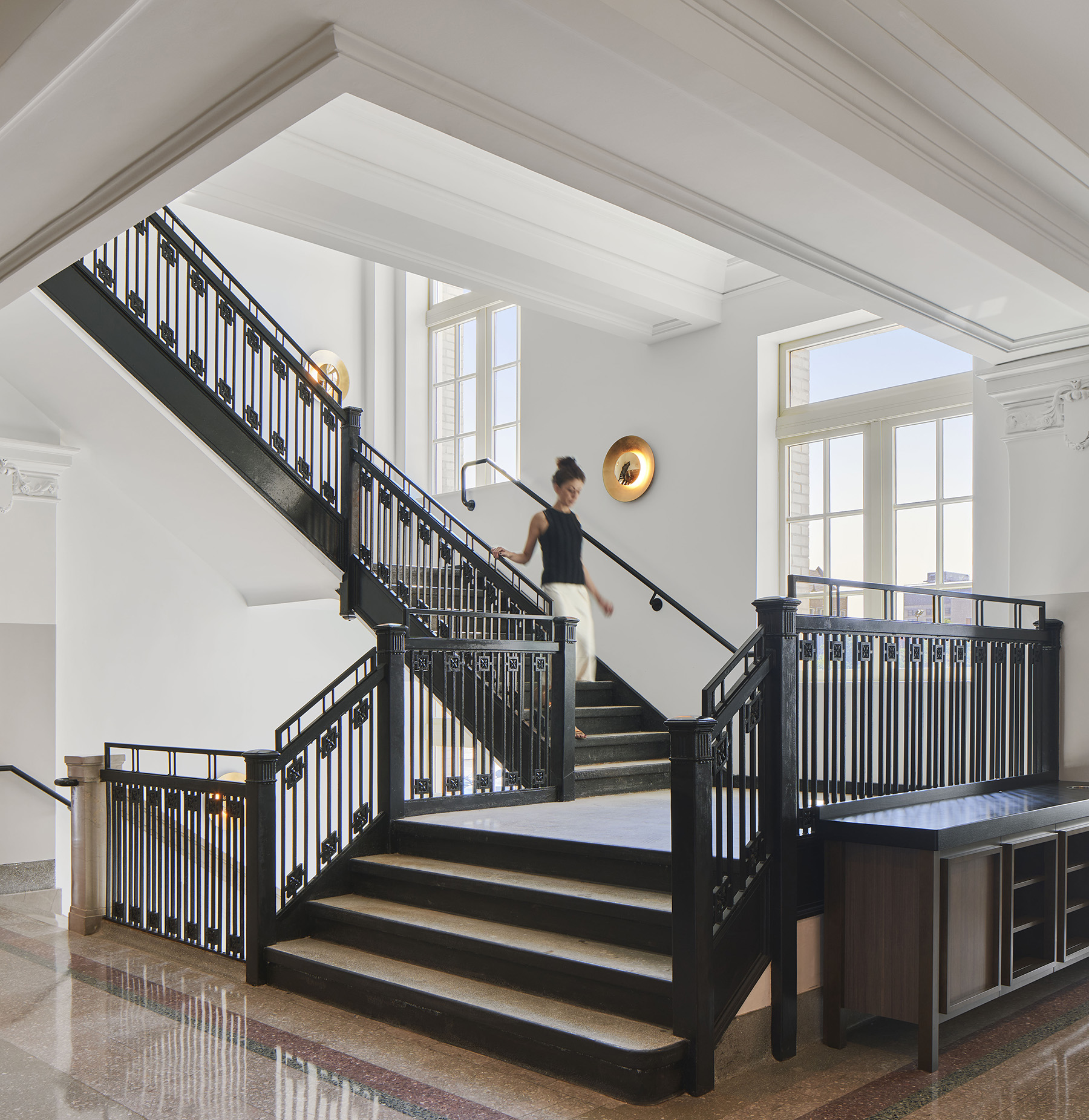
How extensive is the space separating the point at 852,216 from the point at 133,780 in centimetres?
462

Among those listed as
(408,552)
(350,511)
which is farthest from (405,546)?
(350,511)

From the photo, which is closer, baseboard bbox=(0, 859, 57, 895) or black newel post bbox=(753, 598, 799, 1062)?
black newel post bbox=(753, 598, 799, 1062)

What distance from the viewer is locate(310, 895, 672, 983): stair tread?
3852 mm

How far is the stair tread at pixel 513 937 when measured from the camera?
12.6 feet

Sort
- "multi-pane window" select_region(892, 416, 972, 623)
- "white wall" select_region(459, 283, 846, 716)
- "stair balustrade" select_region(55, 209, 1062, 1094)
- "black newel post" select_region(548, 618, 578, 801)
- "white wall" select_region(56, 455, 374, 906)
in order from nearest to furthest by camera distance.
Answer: "stair balustrade" select_region(55, 209, 1062, 1094) < "black newel post" select_region(548, 618, 578, 801) < "multi-pane window" select_region(892, 416, 972, 623) < "white wall" select_region(459, 283, 846, 716) < "white wall" select_region(56, 455, 374, 906)

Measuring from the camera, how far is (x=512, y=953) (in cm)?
416

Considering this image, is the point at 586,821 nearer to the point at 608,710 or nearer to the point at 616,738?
the point at 616,738

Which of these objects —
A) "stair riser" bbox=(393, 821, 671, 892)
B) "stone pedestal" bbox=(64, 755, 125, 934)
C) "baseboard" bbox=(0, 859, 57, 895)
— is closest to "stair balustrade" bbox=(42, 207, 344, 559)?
"stone pedestal" bbox=(64, 755, 125, 934)

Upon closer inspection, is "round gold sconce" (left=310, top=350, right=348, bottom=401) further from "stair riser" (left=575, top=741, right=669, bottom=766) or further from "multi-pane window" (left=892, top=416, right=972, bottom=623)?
"multi-pane window" (left=892, top=416, right=972, bottom=623)

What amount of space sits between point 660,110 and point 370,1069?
343 centimetres

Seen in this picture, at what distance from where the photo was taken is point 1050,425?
572cm

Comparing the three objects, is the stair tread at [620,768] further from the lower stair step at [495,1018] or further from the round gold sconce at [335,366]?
the round gold sconce at [335,366]

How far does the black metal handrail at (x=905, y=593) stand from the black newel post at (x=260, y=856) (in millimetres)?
2585

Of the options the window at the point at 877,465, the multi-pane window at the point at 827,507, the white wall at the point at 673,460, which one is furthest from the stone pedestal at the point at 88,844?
the multi-pane window at the point at 827,507
